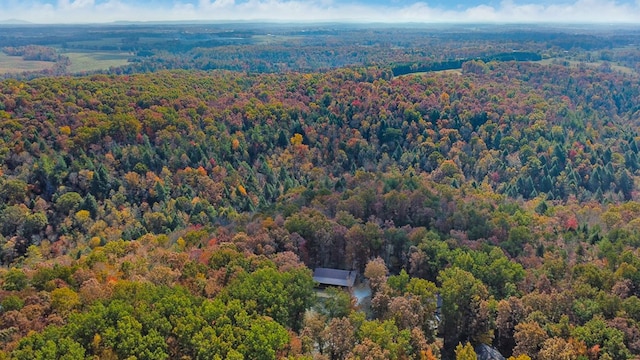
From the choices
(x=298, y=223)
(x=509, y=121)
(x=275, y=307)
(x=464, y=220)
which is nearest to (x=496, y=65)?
(x=509, y=121)

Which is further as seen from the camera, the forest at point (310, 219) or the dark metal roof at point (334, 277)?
the dark metal roof at point (334, 277)

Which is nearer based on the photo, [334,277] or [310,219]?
[334,277]

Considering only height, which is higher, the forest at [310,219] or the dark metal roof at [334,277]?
the forest at [310,219]

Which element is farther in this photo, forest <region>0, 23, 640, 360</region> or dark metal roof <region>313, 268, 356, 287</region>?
dark metal roof <region>313, 268, 356, 287</region>

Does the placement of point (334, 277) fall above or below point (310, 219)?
below
